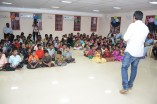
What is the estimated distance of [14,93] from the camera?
3.04 metres

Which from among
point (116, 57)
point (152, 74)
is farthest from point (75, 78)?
point (116, 57)

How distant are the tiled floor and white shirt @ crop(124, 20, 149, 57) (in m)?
0.95

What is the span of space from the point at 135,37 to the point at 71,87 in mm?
1762

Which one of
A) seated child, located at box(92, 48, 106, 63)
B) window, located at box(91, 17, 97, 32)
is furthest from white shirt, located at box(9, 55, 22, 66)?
window, located at box(91, 17, 97, 32)

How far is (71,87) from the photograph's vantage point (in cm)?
345

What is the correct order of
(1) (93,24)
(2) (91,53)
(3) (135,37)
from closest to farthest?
(3) (135,37)
(2) (91,53)
(1) (93,24)

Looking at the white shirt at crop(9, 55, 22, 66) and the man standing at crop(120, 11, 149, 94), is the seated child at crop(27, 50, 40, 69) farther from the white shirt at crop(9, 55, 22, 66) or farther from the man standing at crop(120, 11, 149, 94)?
the man standing at crop(120, 11, 149, 94)

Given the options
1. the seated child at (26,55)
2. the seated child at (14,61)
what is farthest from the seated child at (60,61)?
the seated child at (14,61)

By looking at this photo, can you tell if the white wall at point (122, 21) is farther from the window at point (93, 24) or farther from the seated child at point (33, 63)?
the seated child at point (33, 63)

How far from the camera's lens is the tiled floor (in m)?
2.88

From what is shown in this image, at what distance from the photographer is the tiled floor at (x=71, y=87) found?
113 inches

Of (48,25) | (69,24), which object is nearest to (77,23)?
(69,24)

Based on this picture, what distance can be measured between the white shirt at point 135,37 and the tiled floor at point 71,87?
951 mm

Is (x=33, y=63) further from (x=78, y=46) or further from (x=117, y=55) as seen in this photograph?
(x=78, y=46)
